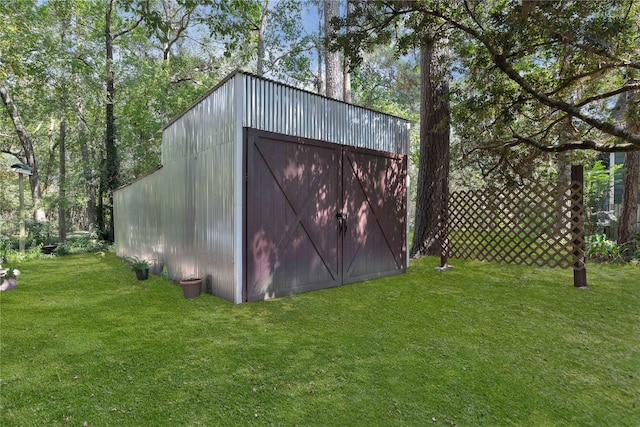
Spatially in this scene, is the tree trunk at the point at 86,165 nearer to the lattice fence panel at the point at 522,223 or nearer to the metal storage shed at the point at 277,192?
the metal storage shed at the point at 277,192

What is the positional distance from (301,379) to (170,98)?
12567 millimetres

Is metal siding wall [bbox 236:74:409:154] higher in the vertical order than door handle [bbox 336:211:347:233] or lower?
higher

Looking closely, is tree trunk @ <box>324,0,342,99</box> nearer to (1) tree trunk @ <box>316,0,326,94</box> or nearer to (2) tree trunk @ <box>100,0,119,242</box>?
(1) tree trunk @ <box>316,0,326,94</box>

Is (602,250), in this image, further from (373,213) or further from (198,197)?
(198,197)

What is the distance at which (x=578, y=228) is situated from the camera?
14.8ft

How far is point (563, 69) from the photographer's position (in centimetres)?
464

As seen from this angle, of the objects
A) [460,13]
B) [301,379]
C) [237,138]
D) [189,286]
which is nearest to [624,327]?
[301,379]

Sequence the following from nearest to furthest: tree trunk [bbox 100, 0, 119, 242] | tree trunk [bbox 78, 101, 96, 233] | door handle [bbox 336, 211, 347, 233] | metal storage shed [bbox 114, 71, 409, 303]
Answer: metal storage shed [bbox 114, 71, 409, 303], door handle [bbox 336, 211, 347, 233], tree trunk [bbox 100, 0, 119, 242], tree trunk [bbox 78, 101, 96, 233]

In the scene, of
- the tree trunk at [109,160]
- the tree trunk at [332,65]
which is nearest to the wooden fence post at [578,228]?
the tree trunk at [332,65]

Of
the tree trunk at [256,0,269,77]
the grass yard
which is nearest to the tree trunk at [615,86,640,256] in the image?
the grass yard

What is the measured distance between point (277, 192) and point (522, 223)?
4780 millimetres

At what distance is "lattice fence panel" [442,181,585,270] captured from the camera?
4570 mm

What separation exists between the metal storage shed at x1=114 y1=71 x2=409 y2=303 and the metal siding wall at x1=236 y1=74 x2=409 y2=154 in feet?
0.05

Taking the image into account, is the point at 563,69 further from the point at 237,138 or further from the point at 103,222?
the point at 103,222
